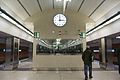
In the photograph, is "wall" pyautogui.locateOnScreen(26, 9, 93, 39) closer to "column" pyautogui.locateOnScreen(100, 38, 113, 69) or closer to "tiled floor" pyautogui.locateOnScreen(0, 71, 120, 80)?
"column" pyautogui.locateOnScreen(100, 38, 113, 69)

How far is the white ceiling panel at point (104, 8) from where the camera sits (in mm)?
11905

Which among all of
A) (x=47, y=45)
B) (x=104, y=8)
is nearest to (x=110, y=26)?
(x=104, y=8)

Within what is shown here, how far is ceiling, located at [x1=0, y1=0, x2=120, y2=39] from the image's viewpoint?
12656 millimetres

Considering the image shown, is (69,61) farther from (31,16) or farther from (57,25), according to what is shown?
(31,16)

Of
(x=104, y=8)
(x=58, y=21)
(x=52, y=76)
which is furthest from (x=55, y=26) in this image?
(x=52, y=76)

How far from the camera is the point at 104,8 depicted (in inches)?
534

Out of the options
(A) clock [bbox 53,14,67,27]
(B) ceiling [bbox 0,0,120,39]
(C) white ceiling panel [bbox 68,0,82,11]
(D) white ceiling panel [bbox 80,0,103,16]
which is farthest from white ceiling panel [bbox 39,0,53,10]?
(D) white ceiling panel [bbox 80,0,103,16]

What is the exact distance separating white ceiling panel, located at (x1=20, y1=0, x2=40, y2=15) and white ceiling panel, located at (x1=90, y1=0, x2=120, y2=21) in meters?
4.70

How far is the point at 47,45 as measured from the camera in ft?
49.6

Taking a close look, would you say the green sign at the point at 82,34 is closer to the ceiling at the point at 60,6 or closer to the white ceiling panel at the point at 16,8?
the ceiling at the point at 60,6

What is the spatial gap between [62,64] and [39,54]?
1929 millimetres

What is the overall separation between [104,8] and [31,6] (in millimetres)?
5389

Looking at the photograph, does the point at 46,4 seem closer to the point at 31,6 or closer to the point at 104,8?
the point at 31,6

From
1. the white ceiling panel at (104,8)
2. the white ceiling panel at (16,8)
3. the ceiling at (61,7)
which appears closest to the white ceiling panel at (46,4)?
the ceiling at (61,7)
